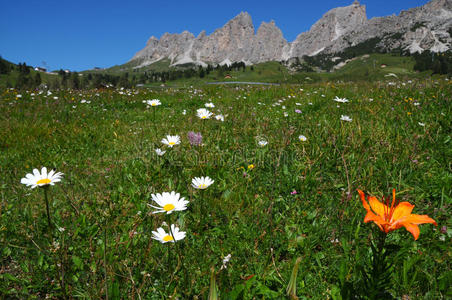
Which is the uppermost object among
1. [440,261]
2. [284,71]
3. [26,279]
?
[284,71]

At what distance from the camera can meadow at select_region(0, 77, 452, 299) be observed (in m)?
1.83

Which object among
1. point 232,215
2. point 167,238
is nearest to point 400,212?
point 167,238

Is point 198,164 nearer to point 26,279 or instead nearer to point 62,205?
point 62,205

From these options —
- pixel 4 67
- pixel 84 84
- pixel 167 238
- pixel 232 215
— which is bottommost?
pixel 232 215

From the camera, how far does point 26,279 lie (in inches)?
78.2

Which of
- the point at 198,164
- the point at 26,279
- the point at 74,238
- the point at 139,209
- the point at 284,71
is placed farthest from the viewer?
the point at 284,71

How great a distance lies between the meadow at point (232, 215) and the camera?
6.01ft

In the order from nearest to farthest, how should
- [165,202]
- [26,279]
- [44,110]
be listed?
[165,202]
[26,279]
[44,110]

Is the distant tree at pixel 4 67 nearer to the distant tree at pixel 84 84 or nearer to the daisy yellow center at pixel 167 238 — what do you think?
the distant tree at pixel 84 84

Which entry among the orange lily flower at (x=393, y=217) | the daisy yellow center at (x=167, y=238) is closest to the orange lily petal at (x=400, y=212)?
the orange lily flower at (x=393, y=217)

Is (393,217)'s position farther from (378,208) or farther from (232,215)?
(232,215)

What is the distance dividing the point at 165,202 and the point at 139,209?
1.10 metres

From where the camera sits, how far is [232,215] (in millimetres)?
2682

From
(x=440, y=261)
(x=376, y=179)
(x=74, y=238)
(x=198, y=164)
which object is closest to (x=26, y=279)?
(x=74, y=238)
